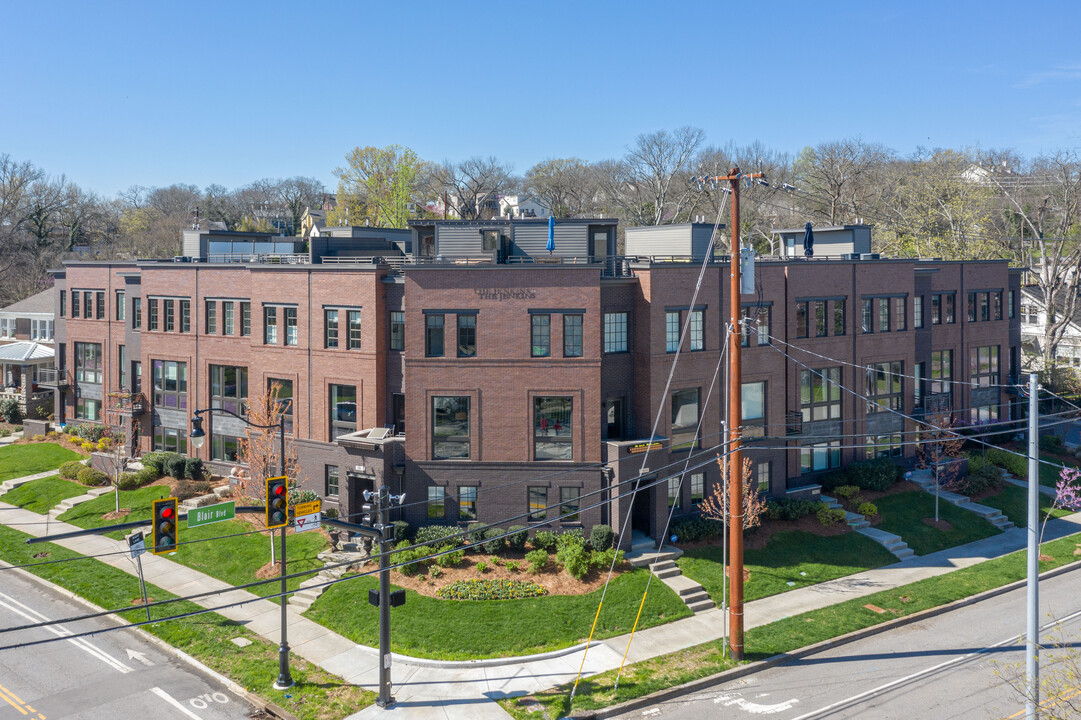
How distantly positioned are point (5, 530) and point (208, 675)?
1855 centimetres

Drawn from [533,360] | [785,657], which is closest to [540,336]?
[533,360]

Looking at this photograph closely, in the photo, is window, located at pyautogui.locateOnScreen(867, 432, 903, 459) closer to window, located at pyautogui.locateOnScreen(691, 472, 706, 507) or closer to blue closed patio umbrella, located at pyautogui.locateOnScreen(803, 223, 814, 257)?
blue closed patio umbrella, located at pyautogui.locateOnScreen(803, 223, 814, 257)

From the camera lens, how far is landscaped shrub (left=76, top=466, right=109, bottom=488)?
135 feet

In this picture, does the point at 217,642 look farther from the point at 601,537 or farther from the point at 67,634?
the point at 601,537

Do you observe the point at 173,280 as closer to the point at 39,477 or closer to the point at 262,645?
the point at 39,477

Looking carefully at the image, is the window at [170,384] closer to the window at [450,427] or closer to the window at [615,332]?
the window at [450,427]

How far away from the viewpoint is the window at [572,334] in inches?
1259

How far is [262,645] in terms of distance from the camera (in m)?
24.9

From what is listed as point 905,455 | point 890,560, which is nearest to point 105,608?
point 890,560

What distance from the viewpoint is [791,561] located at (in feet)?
104

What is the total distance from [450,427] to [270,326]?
37.5 ft

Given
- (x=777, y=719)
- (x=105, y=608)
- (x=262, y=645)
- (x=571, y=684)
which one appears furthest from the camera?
(x=105, y=608)

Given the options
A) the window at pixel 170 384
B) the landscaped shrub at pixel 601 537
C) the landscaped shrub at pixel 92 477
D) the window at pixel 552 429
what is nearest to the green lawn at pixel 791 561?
the landscaped shrub at pixel 601 537

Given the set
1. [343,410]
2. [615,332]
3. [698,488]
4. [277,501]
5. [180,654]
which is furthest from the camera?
[343,410]
